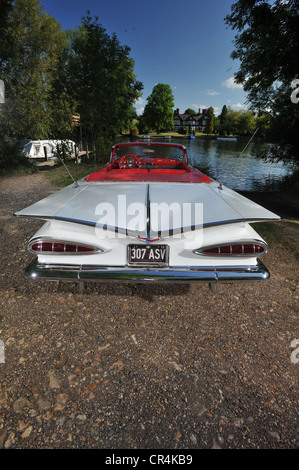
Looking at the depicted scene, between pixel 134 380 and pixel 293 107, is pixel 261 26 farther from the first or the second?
pixel 134 380

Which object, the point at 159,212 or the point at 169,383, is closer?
the point at 169,383

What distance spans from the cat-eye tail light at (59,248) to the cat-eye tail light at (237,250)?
0.90 metres

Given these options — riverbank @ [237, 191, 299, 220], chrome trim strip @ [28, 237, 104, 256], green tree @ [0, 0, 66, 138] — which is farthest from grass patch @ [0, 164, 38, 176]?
chrome trim strip @ [28, 237, 104, 256]

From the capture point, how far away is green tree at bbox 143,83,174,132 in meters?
73.0

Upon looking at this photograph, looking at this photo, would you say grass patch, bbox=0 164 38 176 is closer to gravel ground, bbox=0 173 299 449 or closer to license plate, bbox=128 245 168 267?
gravel ground, bbox=0 173 299 449

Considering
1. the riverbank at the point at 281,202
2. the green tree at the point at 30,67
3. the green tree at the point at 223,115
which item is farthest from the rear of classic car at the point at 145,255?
the green tree at the point at 223,115

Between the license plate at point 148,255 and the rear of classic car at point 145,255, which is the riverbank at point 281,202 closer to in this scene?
→ the rear of classic car at point 145,255

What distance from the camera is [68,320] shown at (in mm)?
2350

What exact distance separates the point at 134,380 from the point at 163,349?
382 mm

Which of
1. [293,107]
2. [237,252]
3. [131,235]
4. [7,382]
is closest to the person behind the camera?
[7,382]

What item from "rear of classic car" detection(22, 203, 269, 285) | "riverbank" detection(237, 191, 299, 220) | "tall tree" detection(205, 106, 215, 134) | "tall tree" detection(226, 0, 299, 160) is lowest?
"riverbank" detection(237, 191, 299, 220)

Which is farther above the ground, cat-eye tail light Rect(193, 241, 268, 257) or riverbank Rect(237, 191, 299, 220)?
cat-eye tail light Rect(193, 241, 268, 257)

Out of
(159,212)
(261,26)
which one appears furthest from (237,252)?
(261,26)

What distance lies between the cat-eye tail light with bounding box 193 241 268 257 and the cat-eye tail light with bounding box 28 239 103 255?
904 millimetres
